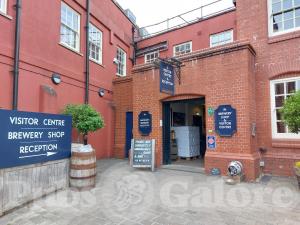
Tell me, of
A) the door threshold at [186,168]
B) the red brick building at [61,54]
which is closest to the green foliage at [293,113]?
the door threshold at [186,168]

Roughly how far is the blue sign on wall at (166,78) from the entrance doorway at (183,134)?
0.78 m

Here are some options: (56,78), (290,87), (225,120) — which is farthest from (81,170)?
(290,87)

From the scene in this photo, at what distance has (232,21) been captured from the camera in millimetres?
12062

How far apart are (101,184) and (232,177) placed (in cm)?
354

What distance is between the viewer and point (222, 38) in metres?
12.5

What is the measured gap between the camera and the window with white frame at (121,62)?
13.0 m

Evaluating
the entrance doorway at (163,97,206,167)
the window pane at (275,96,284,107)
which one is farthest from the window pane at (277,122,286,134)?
the entrance doorway at (163,97,206,167)

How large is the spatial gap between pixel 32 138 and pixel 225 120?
520 cm

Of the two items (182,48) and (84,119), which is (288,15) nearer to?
(182,48)

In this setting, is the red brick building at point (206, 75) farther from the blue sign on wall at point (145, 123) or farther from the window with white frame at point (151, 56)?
the window with white frame at point (151, 56)

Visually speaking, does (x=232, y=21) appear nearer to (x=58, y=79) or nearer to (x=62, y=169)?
(x=58, y=79)

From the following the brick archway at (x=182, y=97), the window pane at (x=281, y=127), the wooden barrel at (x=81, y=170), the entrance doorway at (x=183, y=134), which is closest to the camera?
the wooden barrel at (x=81, y=170)

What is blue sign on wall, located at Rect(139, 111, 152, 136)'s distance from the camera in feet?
28.8

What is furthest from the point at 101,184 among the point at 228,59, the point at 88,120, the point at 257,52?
the point at 257,52
